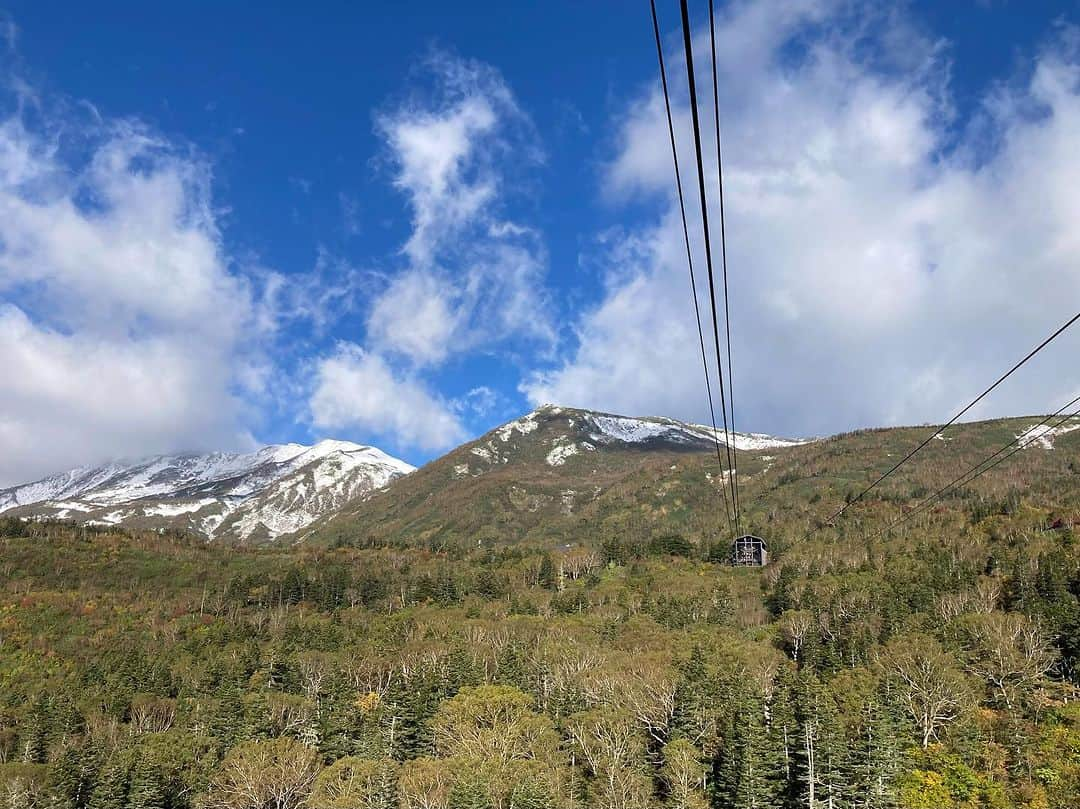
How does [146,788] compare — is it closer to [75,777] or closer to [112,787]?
[112,787]

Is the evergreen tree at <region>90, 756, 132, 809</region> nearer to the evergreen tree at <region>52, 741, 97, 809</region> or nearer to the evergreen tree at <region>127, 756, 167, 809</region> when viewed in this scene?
the evergreen tree at <region>127, 756, 167, 809</region>

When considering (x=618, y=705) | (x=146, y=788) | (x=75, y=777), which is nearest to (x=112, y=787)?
(x=146, y=788)

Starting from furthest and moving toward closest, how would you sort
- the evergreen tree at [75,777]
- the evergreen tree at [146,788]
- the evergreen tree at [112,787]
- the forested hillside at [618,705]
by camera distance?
the evergreen tree at [75,777] → the evergreen tree at [146,788] → the evergreen tree at [112,787] → the forested hillside at [618,705]

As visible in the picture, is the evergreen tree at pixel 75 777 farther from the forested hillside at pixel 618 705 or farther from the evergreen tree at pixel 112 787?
the evergreen tree at pixel 112 787

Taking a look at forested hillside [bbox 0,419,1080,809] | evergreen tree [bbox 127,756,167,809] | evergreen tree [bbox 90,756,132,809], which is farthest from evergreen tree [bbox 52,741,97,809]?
evergreen tree [bbox 127,756,167,809]

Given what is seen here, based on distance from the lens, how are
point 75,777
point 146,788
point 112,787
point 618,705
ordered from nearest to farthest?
point 112,787 → point 146,788 → point 75,777 → point 618,705

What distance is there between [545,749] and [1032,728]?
57578 mm

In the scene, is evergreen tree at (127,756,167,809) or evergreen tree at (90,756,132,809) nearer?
evergreen tree at (90,756,132,809)

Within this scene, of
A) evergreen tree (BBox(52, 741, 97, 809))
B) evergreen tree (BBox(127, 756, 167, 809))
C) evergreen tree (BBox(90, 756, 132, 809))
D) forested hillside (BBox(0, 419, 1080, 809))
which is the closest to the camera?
forested hillside (BBox(0, 419, 1080, 809))

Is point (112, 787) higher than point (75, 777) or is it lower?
higher

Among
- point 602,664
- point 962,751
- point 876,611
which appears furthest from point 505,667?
point 876,611

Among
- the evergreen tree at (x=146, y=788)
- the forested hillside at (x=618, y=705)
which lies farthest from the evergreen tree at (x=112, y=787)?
the evergreen tree at (x=146, y=788)

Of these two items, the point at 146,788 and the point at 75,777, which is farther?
the point at 75,777

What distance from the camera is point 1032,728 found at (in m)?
76.8
